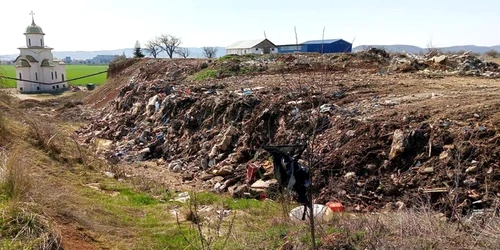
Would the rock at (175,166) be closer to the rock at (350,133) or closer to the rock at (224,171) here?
the rock at (224,171)

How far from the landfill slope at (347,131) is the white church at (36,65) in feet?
79.3

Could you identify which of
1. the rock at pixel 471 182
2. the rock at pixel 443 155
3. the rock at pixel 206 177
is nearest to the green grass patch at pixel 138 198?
the rock at pixel 206 177

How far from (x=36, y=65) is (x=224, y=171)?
3371cm

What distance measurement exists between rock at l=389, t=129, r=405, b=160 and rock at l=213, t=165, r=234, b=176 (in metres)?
3.23

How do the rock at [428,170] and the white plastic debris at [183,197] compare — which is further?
the white plastic debris at [183,197]

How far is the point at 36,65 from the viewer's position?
116 feet

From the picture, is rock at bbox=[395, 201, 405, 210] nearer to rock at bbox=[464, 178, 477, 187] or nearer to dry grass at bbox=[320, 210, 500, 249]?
rock at bbox=[464, 178, 477, 187]

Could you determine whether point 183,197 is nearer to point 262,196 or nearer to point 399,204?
point 262,196

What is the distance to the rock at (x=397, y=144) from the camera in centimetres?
654

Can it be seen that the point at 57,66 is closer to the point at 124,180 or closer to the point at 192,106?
the point at 192,106

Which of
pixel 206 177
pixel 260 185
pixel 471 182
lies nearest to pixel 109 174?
pixel 206 177

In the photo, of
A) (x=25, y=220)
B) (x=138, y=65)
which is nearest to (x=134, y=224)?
(x=25, y=220)

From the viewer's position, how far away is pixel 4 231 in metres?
3.50

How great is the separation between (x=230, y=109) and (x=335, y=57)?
8.01 m
